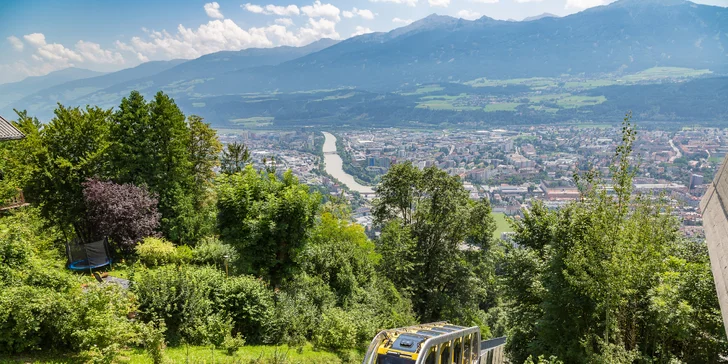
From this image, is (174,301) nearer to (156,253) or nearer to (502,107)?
(156,253)

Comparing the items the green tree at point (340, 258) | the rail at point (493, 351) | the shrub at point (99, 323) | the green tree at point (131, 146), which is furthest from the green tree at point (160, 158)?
the rail at point (493, 351)

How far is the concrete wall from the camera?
6.28 meters

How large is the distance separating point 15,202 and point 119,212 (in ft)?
20.6

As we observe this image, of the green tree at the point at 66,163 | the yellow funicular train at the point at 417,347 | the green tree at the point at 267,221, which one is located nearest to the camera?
the yellow funicular train at the point at 417,347

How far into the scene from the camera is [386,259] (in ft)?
78.9

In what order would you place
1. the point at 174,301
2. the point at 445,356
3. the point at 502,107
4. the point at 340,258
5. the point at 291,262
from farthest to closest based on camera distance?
the point at 502,107, the point at 340,258, the point at 291,262, the point at 174,301, the point at 445,356

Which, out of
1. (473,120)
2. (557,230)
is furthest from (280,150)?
(557,230)

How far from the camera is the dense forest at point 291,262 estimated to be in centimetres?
988

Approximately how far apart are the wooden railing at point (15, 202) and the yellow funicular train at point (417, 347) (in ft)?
66.5

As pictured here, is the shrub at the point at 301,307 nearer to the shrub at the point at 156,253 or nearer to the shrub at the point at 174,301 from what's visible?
the shrub at the point at 174,301

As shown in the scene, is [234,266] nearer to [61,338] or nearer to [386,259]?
[61,338]

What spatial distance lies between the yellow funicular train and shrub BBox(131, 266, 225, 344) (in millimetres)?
5305

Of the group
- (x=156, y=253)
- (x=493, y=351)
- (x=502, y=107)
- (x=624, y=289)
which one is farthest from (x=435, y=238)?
(x=502, y=107)

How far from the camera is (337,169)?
94938 mm
